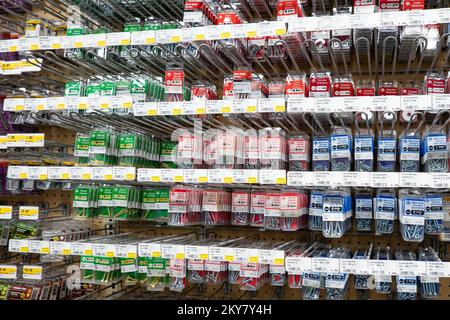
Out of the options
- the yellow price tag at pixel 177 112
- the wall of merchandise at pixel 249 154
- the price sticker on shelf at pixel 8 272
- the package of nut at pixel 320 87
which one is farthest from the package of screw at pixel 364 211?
the price sticker on shelf at pixel 8 272

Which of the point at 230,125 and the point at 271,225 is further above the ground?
the point at 230,125

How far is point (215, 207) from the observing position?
2.12m

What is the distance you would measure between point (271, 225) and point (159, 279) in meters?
0.58

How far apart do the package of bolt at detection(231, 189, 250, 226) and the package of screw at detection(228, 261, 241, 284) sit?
231 millimetres

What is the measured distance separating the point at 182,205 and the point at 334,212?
68 cm

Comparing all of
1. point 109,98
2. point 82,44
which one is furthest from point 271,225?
point 82,44

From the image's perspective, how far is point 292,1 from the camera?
78.6 inches

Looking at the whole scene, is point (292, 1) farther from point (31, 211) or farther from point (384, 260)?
point (31, 211)

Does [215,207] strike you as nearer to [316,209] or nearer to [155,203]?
[155,203]

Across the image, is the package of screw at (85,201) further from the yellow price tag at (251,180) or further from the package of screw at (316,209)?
the package of screw at (316,209)

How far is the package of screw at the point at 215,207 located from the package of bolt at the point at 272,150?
277 mm

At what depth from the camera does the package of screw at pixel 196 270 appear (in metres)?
2.02

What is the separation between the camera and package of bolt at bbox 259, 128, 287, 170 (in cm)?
198
